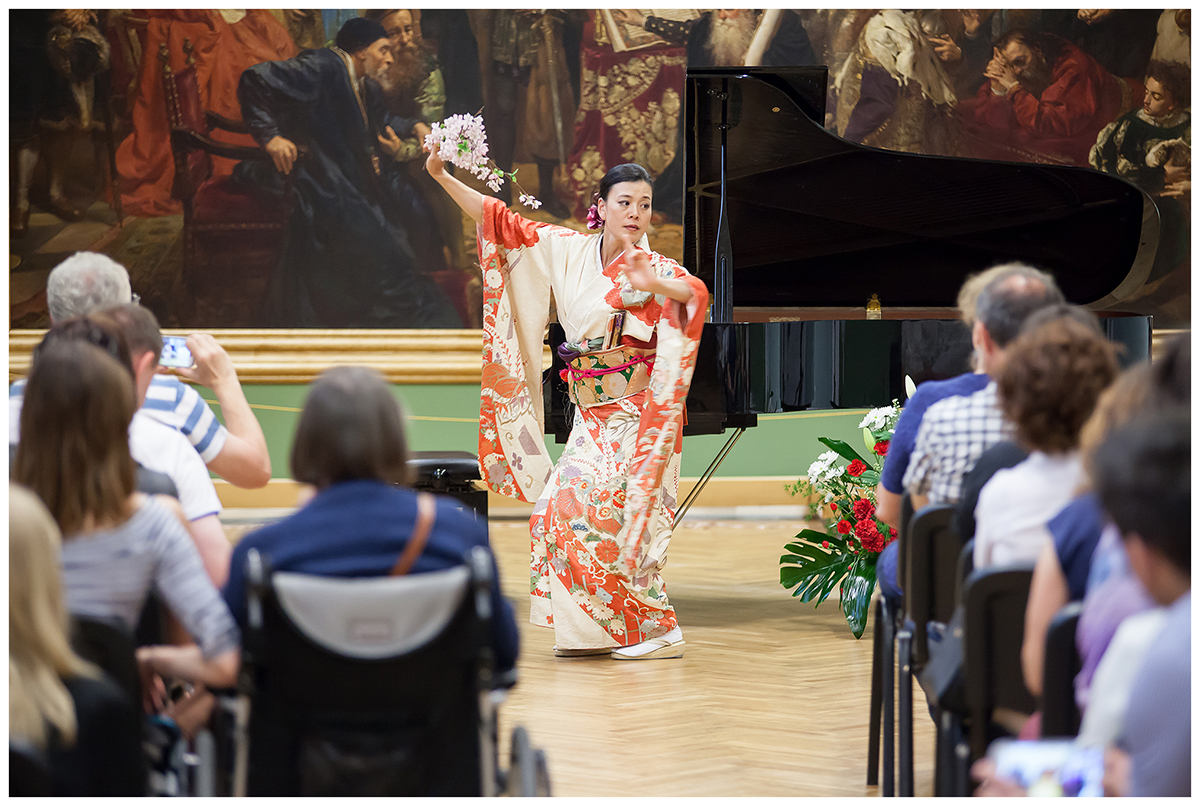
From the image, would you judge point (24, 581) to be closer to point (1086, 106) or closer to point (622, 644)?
point (622, 644)

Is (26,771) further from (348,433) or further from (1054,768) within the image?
(1054,768)

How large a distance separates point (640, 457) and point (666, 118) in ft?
15.6

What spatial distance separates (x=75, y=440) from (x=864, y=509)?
3091 millimetres

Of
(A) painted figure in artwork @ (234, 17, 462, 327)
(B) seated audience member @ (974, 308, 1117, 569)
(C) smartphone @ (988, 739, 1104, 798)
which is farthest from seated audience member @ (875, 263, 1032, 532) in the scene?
(A) painted figure in artwork @ (234, 17, 462, 327)

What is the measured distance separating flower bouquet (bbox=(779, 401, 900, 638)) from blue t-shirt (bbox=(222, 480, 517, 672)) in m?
2.78

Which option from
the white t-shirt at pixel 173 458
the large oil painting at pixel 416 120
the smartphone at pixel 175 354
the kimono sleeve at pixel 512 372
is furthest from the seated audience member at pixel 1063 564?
the large oil painting at pixel 416 120

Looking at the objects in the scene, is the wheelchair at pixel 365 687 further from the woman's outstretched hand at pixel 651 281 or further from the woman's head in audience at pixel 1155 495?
the woman's outstretched hand at pixel 651 281

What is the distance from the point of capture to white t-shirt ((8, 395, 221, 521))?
217 cm

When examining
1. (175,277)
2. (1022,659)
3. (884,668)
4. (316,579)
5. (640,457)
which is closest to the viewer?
(316,579)

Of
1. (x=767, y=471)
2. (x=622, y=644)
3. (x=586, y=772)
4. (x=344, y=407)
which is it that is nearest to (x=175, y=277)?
(x=767, y=471)

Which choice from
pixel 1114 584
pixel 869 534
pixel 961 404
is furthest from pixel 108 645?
pixel 869 534

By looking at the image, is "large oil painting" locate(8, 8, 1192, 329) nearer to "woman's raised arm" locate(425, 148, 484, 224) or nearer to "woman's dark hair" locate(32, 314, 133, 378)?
"woman's raised arm" locate(425, 148, 484, 224)

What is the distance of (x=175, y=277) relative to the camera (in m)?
7.92

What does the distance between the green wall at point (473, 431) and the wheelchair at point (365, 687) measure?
634 cm
